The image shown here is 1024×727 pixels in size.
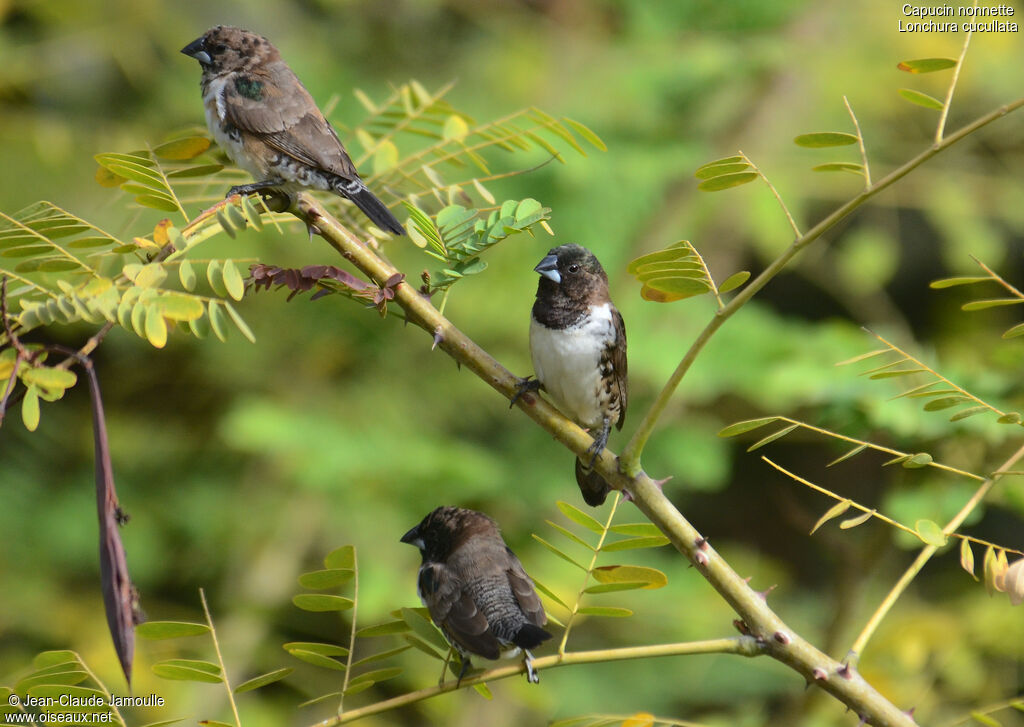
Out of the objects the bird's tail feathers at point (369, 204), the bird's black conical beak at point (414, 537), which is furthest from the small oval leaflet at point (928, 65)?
the bird's black conical beak at point (414, 537)

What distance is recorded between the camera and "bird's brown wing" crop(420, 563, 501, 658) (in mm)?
2260

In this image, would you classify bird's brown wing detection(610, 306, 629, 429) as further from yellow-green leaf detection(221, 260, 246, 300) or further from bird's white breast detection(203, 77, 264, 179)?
yellow-green leaf detection(221, 260, 246, 300)

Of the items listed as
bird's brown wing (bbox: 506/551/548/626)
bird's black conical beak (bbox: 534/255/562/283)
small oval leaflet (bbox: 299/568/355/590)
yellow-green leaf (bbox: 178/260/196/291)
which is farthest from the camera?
bird's black conical beak (bbox: 534/255/562/283)

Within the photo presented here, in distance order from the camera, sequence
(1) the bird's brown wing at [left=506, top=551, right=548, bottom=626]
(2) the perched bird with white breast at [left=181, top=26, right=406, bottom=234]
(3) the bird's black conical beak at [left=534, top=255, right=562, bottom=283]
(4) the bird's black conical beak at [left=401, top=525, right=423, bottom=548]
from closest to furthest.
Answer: (2) the perched bird with white breast at [left=181, top=26, right=406, bottom=234] → (1) the bird's brown wing at [left=506, top=551, right=548, bottom=626] → (3) the bird's black conical beak at [left=534, top=255, right=562, bottom=283] → (4) the bird's black conical beak at [left=401, top=525, right=423, bottom=548]

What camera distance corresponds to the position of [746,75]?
5402 mm

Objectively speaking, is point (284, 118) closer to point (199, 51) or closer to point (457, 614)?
point (199, 51)

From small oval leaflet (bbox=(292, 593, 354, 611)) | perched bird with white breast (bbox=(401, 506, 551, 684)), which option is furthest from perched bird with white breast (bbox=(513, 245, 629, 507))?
small oval leaflet (bbox=(292, 593, 354, 611))

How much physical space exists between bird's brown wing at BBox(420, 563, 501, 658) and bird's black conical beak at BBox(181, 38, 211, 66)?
1616 mm

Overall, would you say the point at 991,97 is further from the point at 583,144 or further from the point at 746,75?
the point at 583,144

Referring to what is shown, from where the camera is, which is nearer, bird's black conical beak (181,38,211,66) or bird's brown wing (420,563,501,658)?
bird's brown wing (420,563,501,658)

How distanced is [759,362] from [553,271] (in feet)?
8.42

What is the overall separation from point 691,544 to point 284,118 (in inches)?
61.0

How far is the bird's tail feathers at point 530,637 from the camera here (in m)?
2.18

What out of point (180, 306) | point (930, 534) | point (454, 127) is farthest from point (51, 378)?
point (930, 534)
